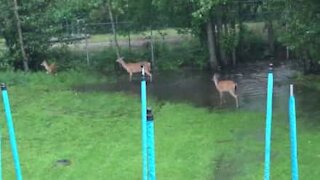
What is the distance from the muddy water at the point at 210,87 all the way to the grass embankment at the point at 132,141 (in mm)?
835

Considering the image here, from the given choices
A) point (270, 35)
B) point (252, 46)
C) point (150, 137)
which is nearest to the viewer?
point (150, 137)

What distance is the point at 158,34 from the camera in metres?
25.0

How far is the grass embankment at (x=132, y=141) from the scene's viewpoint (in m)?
11.7

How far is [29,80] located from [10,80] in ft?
2.01

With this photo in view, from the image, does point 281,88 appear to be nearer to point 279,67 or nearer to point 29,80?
point 279,67

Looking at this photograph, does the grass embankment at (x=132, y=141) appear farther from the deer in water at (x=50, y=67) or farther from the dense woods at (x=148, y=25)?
the dense woods at (x=148, y=25)

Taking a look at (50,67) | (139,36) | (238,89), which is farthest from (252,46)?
(50,67)

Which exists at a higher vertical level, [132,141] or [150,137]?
[150,137]

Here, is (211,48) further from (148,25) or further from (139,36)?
(139,36)

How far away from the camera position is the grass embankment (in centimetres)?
1169

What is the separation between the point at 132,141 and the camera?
45.3 feet

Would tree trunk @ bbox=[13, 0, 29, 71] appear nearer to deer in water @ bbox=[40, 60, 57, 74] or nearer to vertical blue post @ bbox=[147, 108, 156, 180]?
deer in water @ bbox=[40, 60, 57, 74]

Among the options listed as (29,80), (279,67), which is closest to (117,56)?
(29,80)

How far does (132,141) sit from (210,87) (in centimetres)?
613
